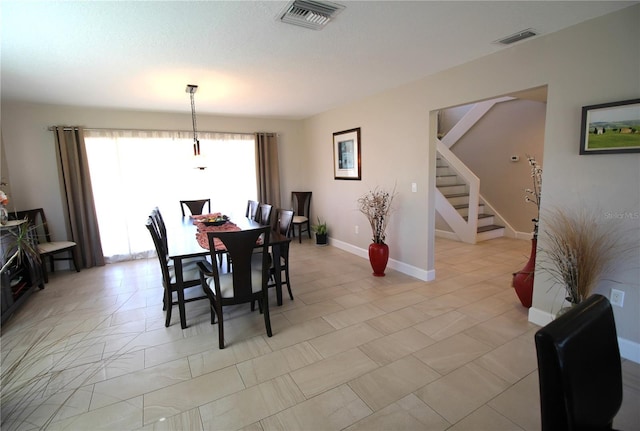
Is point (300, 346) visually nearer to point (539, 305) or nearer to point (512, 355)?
point (512, 355)

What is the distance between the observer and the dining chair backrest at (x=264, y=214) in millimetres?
3645

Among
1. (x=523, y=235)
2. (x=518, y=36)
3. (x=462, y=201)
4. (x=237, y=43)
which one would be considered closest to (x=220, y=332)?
(x=237, y=43)

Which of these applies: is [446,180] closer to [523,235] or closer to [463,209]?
[463,209]

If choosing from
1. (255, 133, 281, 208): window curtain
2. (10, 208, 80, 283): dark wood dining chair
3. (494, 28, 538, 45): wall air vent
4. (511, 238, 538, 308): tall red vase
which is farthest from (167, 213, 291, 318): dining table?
(494, 28, 538, 45): wall air vent

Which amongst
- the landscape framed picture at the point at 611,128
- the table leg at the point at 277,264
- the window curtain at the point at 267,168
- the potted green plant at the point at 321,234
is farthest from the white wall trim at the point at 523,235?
the table leg at the point at 277,264

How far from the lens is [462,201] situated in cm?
602

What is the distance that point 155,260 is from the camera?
490 centimetres

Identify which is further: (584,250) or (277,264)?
(277,264)

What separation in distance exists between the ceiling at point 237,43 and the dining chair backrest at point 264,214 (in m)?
1.39

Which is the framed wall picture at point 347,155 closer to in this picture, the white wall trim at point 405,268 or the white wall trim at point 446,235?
the white wall trim at point 405,268

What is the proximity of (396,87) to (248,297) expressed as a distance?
2.98 metres

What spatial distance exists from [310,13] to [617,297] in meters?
2.83

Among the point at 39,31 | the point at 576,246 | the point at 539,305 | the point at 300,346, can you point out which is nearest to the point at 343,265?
the point at 300,346

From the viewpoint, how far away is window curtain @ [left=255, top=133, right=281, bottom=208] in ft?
18.6
